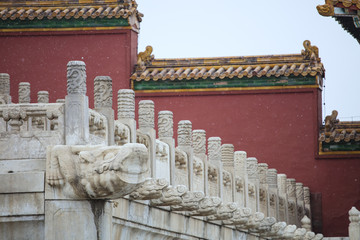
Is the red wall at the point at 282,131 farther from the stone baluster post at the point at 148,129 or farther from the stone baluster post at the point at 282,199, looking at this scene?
the stone baluster post at the point at 148,129

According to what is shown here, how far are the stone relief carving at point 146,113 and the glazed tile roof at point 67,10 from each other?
31.4 feet

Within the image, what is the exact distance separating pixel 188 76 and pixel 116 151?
16.1 meters

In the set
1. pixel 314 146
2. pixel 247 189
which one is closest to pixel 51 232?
pixel 247 189

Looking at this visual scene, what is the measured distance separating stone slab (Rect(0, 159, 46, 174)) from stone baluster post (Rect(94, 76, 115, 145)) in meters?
2.35

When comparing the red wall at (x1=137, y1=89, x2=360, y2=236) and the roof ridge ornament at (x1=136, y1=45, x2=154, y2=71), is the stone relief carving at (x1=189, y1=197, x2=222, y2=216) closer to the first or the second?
the red wall at (x1=137, y1=89, x2=360, y2=236)

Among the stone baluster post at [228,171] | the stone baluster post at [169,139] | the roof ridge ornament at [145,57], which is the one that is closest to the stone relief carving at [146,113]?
the stone baluster post at [169,139]

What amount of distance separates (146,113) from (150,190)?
2.36 metres

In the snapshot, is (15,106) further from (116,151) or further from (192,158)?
(192,158)

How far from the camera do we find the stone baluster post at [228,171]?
26.5 meters

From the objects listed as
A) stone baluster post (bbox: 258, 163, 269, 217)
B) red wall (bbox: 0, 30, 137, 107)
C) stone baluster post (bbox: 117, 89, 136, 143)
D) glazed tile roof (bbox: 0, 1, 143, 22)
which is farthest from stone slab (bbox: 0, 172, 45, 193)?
glazed tile roof (bbox: 0, 1, 143, 22)

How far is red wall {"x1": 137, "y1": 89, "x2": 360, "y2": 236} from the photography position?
3147 centimetres

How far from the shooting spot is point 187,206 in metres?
21.7

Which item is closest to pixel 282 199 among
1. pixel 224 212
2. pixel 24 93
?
pixel 224 212

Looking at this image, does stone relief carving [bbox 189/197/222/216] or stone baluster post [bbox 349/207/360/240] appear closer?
stone relief carving [bbox 189/197/222/216]
